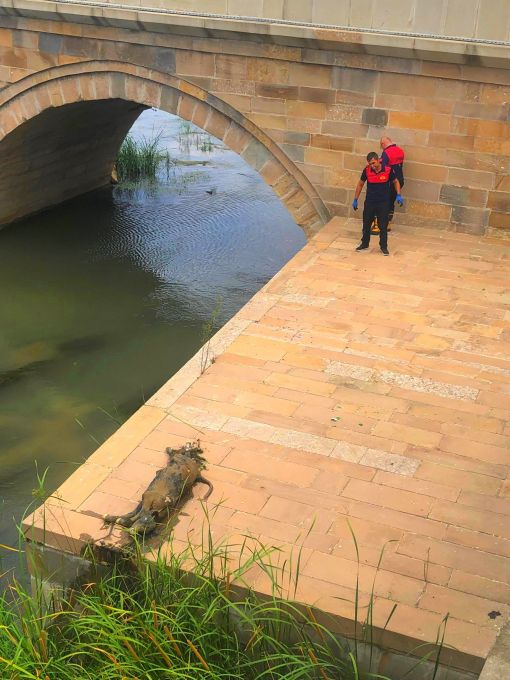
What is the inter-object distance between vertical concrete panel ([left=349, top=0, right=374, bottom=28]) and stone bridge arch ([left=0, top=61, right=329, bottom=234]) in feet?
5.50

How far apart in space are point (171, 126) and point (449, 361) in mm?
14313

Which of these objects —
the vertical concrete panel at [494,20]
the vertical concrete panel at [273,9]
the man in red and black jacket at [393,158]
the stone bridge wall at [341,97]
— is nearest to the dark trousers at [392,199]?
the man in red and black jacket at [393,158]

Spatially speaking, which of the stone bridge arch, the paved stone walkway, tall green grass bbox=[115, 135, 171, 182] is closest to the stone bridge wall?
the stone bridge arch

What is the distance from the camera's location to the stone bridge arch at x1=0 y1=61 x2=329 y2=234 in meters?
10.7

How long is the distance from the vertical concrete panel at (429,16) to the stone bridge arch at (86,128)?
2.11 metres

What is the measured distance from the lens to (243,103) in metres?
10.5

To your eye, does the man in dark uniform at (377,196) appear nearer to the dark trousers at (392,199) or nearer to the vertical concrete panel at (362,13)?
the dark trousers at (392,199)

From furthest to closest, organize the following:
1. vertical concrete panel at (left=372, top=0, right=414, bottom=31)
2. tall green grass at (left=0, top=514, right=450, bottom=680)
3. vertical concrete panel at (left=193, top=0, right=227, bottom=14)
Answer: vertical concrete panel at (left=193, top=0, right=227, bottom=14)
vertical concrete panel at (left=372, top=0, right=414, bottom=31)
tall green grass at (left=0, top=514, right=450, bottom=680)

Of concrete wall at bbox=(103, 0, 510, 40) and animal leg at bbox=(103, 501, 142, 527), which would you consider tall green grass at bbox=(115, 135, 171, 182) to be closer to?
concrete wall at bbox=(103, 0, 510, 40)

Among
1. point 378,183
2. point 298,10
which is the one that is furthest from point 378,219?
point 298,10

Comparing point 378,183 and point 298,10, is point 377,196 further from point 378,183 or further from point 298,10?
point 298,10

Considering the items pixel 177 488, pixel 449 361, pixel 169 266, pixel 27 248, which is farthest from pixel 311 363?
pixel 27 248

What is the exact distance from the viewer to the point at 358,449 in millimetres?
5980

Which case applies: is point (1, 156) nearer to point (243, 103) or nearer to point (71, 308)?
point (71, 308)
